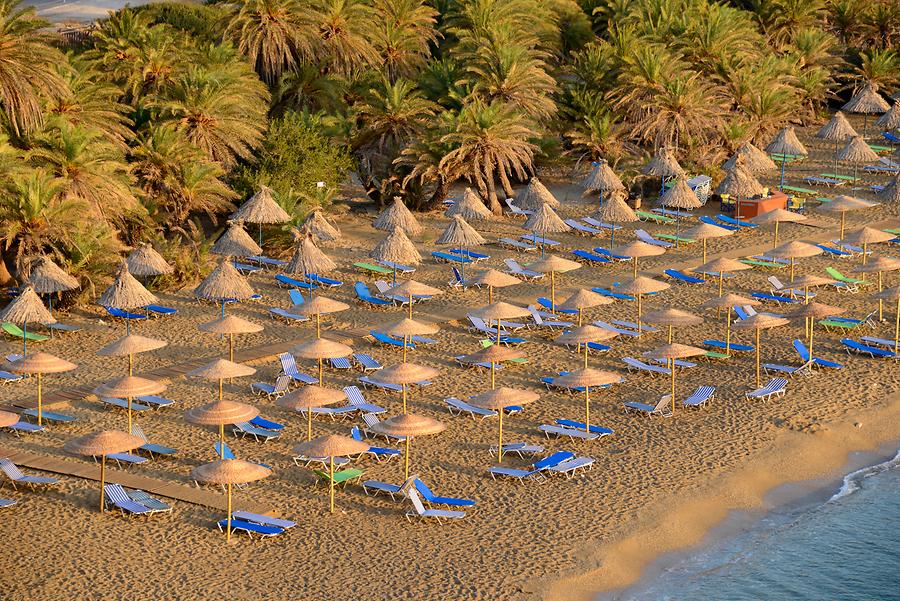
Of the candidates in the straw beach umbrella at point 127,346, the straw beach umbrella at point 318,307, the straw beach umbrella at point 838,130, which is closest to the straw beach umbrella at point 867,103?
the straw beach umbrella at point 838,130

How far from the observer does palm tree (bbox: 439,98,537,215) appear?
39.4 meters

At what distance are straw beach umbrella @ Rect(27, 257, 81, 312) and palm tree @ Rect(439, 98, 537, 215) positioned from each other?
40.2 feet

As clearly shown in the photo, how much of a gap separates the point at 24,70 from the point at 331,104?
11.8 metres

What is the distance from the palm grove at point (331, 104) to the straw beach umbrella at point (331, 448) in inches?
462

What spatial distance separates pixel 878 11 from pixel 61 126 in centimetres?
→ 3270

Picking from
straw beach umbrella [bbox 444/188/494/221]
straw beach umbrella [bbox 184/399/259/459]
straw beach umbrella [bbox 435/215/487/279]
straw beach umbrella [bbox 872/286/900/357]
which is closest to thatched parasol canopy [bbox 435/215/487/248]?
straw beach umbrella [bbox 435/215/487/279]

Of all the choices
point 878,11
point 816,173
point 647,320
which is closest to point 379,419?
point 647,320

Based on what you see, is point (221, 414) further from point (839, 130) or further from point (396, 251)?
point (839, 130)

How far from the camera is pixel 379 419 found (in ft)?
86.2

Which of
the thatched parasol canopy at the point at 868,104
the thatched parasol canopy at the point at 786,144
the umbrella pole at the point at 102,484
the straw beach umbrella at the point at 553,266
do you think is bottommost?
the umbrella pole at the point at 102,484

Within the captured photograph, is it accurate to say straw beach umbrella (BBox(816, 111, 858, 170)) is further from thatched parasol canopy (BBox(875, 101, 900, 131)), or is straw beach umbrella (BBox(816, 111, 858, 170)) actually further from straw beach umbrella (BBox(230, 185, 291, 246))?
straw beach umbrella (BBox(230, 185, 291, 246))

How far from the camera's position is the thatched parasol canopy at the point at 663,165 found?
3994 centimetres

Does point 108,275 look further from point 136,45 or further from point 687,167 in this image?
point 687,167

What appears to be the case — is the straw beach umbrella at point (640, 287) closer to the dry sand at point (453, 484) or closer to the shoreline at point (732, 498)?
the dry sand at point (453, 484)
